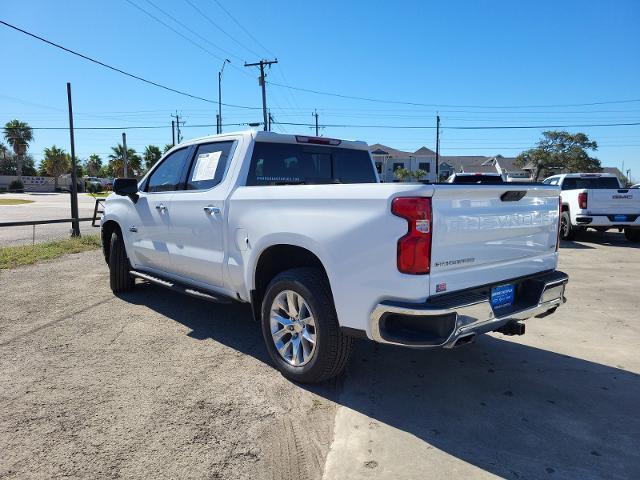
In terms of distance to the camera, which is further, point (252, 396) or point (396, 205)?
point (252, 396)

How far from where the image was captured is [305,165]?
15.7ft

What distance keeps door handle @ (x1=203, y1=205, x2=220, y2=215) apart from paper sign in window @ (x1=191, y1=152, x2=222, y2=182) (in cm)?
34

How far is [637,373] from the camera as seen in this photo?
3.90 meters

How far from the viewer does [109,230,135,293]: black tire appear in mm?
6188

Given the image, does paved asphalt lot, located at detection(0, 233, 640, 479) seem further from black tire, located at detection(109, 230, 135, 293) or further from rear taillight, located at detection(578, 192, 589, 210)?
rear taillight, located at detection(578, 192, 589, 210)

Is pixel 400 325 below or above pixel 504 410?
above

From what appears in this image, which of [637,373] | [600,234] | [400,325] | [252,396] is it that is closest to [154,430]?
[252,396]

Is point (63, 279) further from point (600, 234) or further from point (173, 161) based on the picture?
point (600, 234)

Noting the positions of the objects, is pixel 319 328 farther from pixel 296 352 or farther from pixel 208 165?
pixel 208 165

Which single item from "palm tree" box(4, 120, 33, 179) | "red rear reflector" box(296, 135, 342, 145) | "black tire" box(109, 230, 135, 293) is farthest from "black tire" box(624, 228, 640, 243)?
"palm tree" box(4, 120, 33, 179)

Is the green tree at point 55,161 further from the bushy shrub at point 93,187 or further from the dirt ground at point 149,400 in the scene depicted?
the dirt ground at point 149,400

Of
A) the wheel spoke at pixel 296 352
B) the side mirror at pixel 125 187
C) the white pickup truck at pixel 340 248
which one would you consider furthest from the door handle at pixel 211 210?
the side mirror at pixel 125 187

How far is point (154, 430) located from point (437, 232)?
2.14m

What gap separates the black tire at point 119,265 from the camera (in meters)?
6.19
